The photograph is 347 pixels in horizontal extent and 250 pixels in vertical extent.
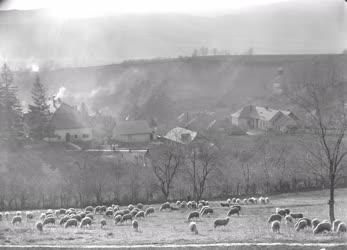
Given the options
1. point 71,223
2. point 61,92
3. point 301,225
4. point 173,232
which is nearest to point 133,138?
point 71,223

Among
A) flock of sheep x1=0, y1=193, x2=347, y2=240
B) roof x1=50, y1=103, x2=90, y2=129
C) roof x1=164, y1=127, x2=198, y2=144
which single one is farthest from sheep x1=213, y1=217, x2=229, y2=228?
roof x1=50, y1=103, x2=90, y2=129

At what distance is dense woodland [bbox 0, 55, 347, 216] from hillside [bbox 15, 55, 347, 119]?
39895 millimetres

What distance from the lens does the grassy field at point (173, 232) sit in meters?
20.8

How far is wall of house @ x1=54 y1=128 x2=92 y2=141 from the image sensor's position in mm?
70188

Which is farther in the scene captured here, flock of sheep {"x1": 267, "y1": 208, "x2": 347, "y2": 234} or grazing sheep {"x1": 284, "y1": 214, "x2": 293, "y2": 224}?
grazing sheep {"x1": 284, "y1": 214, "x2": 293, "y2": 224}

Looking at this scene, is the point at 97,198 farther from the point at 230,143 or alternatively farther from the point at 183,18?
the point at 183,18

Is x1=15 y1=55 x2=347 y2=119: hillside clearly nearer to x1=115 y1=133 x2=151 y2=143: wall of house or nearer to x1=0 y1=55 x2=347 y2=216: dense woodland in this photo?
x1=115 y1=133 x2=151 y2=143: wall of house

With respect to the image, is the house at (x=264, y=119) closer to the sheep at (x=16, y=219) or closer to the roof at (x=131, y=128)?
the roof at (x=131, y=128)

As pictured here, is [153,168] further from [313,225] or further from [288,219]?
[313,225]

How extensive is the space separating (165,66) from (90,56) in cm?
2551

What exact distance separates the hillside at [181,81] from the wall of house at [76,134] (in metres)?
35.4

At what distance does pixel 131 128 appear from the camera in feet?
241

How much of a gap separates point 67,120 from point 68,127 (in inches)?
53.4

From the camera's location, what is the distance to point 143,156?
59.1 m
